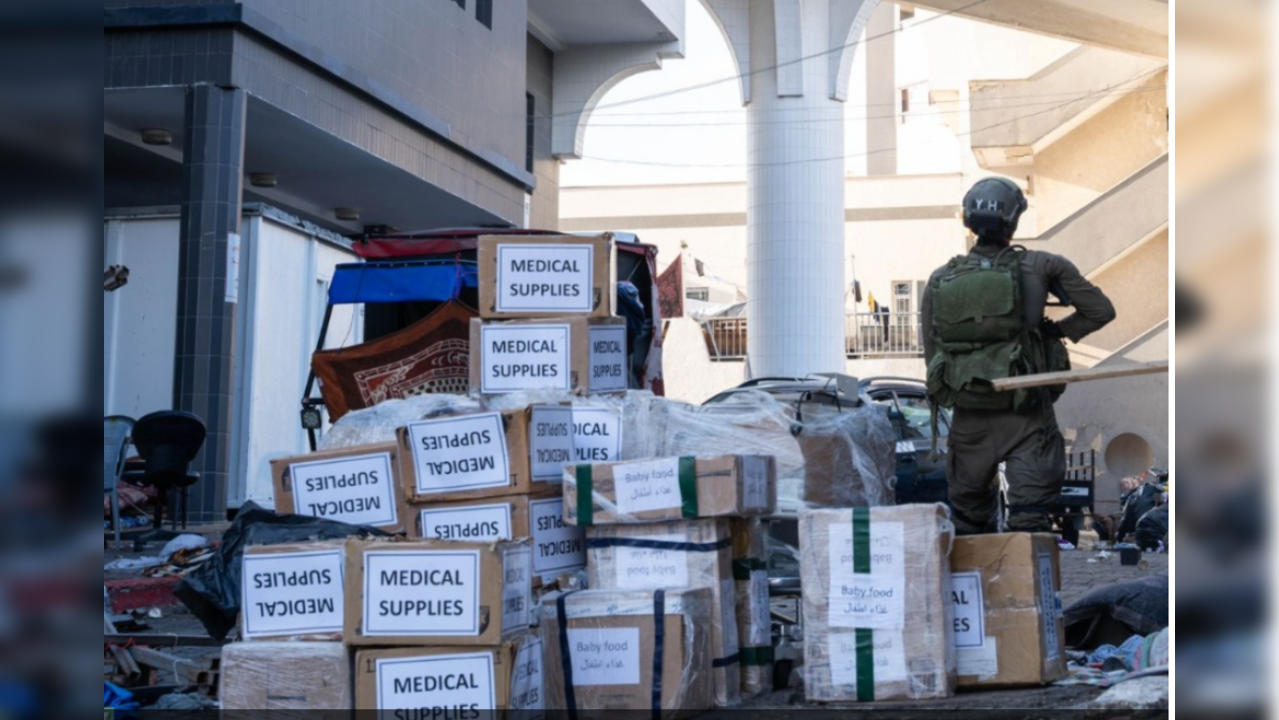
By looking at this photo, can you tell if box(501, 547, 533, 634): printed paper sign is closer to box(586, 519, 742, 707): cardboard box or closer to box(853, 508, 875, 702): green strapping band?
box(586, 519, 742, 707): cardboard box

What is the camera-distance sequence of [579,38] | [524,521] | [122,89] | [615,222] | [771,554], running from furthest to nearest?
[615,222] < [579,38] < [122,89] < [771,554] < [524,521]

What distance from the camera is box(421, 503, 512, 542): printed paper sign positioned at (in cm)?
616

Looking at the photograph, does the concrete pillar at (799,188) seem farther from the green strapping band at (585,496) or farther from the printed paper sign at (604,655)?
the printed paper sign at (604,655)

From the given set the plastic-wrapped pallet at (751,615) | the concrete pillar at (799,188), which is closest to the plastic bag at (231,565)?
the plastic-wrapped pallet at (751,615)

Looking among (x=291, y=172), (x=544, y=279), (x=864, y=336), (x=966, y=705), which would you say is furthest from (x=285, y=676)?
(x=864, y=336)

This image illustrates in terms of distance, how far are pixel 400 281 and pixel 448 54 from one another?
836cm

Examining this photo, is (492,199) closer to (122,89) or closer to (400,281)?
(122,89)

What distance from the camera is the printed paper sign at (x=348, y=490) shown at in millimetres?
6453

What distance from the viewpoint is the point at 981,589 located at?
5676mm

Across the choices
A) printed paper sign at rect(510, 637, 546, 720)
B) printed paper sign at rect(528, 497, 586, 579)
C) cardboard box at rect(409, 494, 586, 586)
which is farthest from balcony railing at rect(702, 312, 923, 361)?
printed paper sign at rect(510, 637, 546, 720)

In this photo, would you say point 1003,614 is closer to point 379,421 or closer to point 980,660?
point 980,660

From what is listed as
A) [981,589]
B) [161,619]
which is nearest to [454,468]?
[981,589]

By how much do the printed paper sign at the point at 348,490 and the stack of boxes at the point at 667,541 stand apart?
38.8 inches

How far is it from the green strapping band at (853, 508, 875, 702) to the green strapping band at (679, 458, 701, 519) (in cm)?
62
